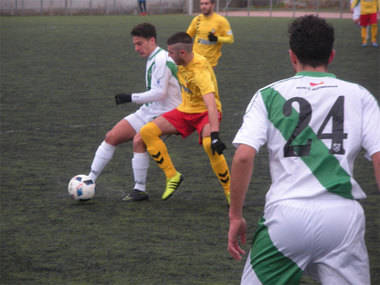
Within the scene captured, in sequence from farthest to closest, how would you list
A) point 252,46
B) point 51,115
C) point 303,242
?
1. point 252,46
2. point 51,115
3. point 303,242

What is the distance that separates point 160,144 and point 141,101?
49cm

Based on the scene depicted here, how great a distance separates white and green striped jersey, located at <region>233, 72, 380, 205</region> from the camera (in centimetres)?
279

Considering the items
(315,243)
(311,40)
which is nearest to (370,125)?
(311,40)

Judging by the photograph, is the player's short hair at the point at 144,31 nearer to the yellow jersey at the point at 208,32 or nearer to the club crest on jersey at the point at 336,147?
the club crest on jersey at the point at 336,147

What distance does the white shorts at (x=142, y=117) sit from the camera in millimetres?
6656

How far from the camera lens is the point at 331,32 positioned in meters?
2.91

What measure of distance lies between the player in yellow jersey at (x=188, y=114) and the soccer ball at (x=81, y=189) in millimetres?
640

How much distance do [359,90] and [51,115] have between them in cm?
839

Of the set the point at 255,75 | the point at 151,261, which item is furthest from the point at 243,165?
the point at 255,75

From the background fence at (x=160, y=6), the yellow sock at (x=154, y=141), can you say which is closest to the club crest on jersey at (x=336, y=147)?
the yellow sock at (x=154, y=141)

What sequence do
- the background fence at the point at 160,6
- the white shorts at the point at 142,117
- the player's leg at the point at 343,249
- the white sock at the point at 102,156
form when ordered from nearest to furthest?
the player's leg at the point at 343,249 → the white sock at the point at 102,156 → the white shorts at the point at 142,117 → the background fence at the point at 160,6

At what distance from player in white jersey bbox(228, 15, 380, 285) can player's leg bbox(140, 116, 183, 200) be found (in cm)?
346

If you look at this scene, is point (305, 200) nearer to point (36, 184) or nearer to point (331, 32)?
point (331, 32)

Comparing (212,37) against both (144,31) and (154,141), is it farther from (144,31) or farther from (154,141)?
(154,141)
